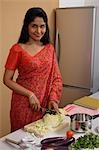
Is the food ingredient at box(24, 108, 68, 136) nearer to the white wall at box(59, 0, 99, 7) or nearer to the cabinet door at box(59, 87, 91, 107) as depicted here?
the cabinet door at box(59, 87, 91, 107)

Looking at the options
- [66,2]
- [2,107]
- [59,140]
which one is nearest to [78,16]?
[66,2]

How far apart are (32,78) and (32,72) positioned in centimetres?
5

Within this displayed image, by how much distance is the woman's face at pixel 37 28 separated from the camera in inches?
69.3

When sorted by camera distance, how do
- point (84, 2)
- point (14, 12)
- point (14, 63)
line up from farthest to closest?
point (84, 2), point (14, 12), point (14, 63)

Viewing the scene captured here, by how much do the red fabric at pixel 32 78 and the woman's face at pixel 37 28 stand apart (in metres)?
0.12

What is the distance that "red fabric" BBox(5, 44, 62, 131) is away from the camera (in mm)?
1797

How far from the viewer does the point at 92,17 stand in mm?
2893

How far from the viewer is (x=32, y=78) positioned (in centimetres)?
184

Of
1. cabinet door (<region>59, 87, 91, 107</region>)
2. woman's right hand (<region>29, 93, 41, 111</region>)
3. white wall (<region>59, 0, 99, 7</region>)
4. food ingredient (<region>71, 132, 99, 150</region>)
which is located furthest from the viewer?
white wall (<region>59, 0, 99, 7</region>)

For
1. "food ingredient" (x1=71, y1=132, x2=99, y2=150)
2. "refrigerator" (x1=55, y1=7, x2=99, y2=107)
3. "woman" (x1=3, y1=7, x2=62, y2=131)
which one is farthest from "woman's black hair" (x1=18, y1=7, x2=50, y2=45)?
"refrigerator" (x1=55, y1=7, x2=99, y2=107)

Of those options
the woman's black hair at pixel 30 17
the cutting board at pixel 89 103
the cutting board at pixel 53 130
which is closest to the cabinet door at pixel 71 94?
the cutting board at pixel 89 103

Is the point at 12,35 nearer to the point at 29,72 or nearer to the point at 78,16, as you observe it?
the point at 78,16

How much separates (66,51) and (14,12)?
2.46 feet

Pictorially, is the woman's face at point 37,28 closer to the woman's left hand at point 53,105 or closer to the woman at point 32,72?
the woman at point 32,72
